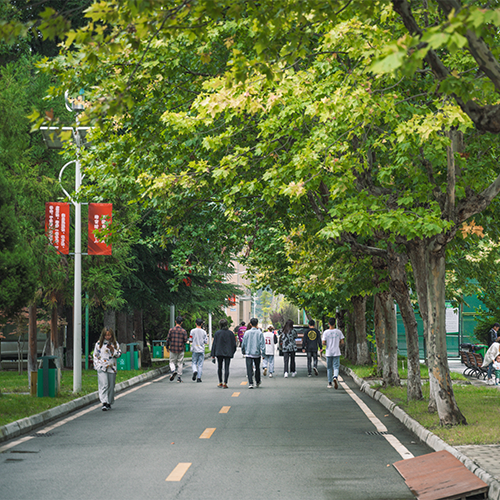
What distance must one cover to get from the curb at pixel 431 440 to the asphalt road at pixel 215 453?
0.17 meters

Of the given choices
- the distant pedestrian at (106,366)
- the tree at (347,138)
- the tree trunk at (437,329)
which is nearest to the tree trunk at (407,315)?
the tree at (347,138)

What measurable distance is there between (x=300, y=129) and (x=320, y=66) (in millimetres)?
1367

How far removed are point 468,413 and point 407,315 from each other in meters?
3.32

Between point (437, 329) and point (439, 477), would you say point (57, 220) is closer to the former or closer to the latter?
point (437, 329)

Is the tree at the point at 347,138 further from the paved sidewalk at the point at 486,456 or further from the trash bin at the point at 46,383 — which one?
→ the trash bin at the point at 46,383

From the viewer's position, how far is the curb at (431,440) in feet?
23.8

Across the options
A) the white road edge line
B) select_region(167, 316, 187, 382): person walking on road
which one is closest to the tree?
the white road edge line

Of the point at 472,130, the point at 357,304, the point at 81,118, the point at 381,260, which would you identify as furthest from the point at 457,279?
the point at 81,118

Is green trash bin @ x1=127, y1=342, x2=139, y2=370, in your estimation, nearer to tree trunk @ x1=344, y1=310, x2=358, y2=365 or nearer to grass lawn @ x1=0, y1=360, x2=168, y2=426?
grass lawn @ x1=0, y1=360, x2=168, y2=426

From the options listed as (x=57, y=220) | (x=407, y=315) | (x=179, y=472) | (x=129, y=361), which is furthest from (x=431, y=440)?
(x=129, y=361)

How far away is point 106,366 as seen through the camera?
1502 cm

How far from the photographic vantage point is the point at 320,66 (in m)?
12.0

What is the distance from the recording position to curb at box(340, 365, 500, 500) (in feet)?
23.8

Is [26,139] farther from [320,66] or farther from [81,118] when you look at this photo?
[81,118]
